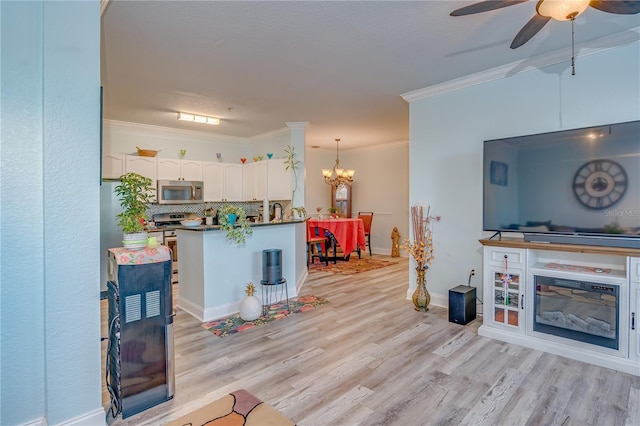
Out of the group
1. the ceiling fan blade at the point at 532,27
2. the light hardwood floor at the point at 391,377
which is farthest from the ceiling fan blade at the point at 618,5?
the light hardwood floor at the point at 391,377

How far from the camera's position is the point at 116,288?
2.00m

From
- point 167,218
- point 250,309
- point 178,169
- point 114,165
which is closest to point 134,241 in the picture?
point 250,309

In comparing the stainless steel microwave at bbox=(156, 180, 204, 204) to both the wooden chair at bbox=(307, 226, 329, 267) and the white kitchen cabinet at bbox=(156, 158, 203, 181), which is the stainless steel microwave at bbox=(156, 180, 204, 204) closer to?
the white kitchen cabinet at bbox=(156, 158, 203, 181)

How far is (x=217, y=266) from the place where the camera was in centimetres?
363

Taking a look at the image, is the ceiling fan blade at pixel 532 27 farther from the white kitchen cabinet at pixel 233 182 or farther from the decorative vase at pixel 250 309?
the white kitchen cabinet at pixel 233 182

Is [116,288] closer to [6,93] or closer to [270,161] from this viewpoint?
[6,93]

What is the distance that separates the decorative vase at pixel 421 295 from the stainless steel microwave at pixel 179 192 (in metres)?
4.34

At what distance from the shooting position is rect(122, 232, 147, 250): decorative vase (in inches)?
82.4

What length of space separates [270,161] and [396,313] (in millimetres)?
3798

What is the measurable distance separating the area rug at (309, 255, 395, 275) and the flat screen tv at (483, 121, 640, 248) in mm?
3180

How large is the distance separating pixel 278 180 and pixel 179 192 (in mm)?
1834

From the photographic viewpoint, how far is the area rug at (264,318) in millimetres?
3299

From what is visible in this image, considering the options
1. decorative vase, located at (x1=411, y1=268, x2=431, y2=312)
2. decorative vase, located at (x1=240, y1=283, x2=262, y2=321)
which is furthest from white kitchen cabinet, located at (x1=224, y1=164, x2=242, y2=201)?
decorative vase, located at (x1=411, y1=268, x2=431, y2=312)

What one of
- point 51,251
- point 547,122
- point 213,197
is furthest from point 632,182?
point 213,197
